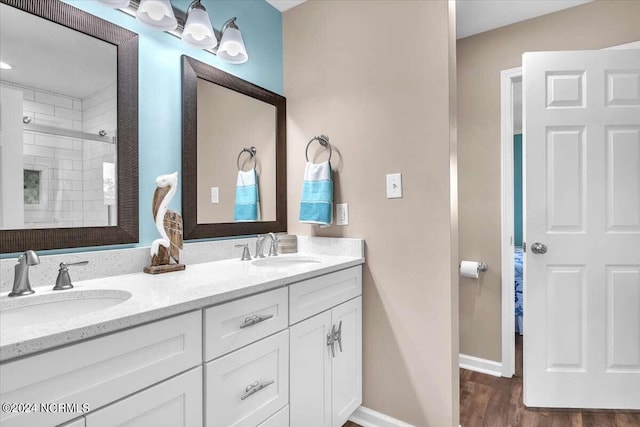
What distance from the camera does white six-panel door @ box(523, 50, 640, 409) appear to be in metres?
1.89

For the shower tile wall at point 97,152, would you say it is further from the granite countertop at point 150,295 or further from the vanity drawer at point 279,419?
the vanity drawer at point 279,419

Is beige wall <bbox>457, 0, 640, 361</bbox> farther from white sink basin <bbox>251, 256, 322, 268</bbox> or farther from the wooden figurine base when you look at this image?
the wooden figurine base

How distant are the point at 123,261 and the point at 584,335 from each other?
2371 millimetres

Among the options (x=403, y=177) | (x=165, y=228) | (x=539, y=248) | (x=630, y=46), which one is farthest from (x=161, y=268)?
(x=630, y=46)

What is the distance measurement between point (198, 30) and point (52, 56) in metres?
0.60

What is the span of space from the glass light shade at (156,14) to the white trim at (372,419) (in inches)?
80.5

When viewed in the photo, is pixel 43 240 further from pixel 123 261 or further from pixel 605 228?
pixel 605 228

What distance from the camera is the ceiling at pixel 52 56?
1.11 metres

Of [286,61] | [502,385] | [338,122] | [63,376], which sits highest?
[286,61]

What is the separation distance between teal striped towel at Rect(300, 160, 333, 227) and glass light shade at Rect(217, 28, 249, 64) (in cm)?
67

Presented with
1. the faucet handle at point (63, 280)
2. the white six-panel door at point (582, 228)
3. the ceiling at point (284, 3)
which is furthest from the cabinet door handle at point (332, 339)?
the ceiling at point (284, 3)

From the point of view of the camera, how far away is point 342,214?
191cm

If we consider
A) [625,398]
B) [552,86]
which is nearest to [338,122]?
[552,86]

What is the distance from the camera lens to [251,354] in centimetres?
115
